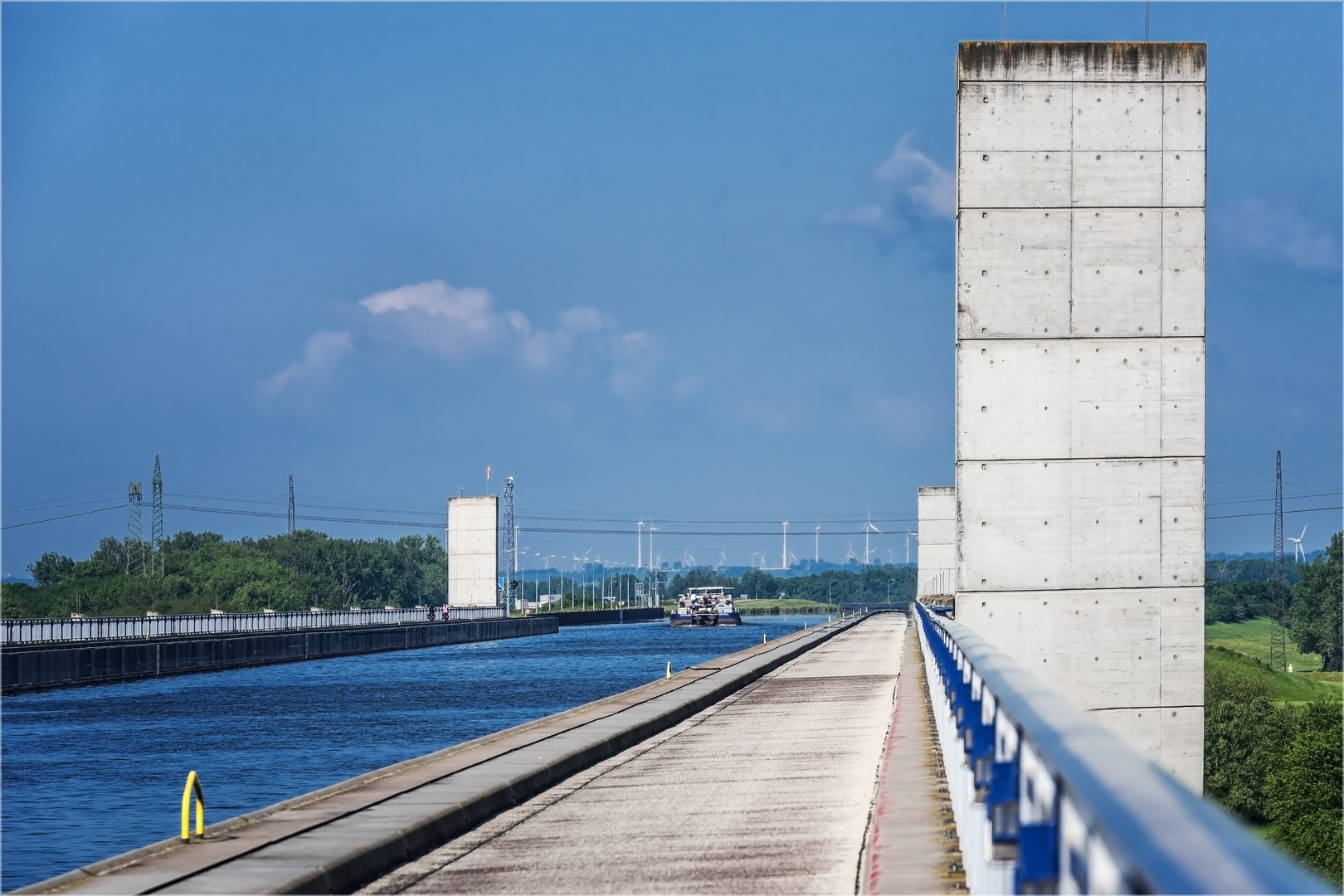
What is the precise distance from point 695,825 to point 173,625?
85.4 metres

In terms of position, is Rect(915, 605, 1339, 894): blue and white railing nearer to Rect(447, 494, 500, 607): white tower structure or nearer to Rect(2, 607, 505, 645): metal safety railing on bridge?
Rect(2, 607, 505, 645): metal safety railing on bridge

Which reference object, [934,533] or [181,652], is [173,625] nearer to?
[181,652]

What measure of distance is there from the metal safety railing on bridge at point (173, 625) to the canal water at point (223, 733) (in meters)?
5.71

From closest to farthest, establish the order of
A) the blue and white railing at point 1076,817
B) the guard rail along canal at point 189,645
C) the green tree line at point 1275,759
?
the blue and white railing at point 1076,817 < the guard rail along canal at point 189,645 < the green tree line at point 1275,759

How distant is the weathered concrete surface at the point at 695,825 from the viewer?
13.2 metres

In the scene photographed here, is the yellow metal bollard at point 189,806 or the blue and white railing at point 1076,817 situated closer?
the blue and white railing at point 1076,817

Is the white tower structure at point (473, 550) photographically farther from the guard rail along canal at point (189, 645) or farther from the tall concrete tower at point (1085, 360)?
the tall concrete tower at point (1085, 360)

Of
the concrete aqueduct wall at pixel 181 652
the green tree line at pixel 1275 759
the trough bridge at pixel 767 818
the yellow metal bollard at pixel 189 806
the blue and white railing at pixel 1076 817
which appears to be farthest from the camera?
the green tree line at pixel 1275 759

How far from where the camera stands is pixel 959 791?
1201 cm

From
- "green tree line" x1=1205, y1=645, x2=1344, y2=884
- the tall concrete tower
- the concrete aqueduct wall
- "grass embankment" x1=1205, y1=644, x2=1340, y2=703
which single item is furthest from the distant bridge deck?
"grass embankment" x1=1205, y1=644, x2=1340, y2=703

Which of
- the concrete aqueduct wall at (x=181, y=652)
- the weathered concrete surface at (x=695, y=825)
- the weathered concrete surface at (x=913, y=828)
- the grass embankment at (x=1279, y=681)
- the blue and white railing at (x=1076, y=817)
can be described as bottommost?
Result: the grass embankment at (x=1279, y=681)

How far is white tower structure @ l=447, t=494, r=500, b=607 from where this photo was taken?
134875mm

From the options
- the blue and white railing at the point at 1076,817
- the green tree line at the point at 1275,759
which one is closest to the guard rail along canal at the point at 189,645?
the green tree line at the point at 1275,759

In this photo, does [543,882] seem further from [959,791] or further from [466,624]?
[466,624]
